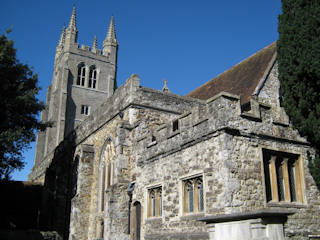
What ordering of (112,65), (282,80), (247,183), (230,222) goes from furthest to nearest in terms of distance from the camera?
(112,65) < (282,80) < (247,183) < (230,222)

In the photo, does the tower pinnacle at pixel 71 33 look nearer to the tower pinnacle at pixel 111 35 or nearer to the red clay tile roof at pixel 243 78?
the tower pinnacle at pixel 111 35

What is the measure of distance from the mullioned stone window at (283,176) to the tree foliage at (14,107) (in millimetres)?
10559

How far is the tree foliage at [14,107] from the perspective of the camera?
1527cm

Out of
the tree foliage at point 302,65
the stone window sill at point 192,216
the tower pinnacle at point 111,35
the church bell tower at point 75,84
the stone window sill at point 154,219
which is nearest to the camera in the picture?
the stone window sill at point 192,216

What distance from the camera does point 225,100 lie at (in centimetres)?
981

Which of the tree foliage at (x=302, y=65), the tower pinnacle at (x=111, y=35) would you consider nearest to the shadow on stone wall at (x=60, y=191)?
the tree foliage at (x=302, y=65)

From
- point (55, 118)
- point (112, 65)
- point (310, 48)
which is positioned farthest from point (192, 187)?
point (112, 65)

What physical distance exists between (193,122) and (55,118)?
4338 centimetres

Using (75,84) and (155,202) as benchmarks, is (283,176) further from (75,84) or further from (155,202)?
(75,84)

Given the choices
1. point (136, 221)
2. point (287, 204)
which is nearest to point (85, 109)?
point (136, 221)

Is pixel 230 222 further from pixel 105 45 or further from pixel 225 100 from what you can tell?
pixel 105 45

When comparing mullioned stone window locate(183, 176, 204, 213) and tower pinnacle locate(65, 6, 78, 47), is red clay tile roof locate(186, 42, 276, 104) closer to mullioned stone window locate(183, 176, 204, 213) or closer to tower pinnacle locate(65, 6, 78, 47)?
mullioned stone window locate(183, 176, 204, 213)

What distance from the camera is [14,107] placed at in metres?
16.0

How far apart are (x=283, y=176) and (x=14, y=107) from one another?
11966 mm
